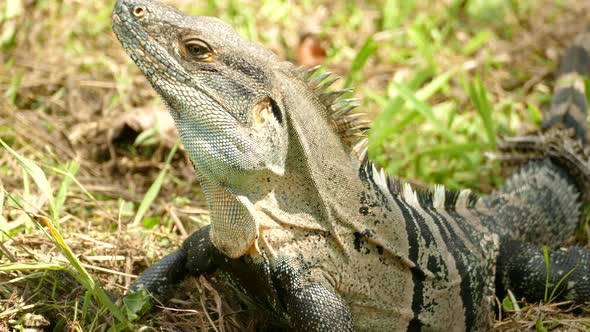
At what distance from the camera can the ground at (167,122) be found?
11.7 feet

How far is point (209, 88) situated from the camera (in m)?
3.10

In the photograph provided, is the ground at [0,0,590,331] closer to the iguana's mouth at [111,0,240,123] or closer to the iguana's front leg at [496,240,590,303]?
the iguana's front leg at [496,240,590,303]

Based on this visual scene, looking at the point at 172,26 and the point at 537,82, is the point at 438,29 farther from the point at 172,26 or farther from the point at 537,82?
the point at 172,26

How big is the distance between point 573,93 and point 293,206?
308 centimetres

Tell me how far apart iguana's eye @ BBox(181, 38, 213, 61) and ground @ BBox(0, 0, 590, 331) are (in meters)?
0.86

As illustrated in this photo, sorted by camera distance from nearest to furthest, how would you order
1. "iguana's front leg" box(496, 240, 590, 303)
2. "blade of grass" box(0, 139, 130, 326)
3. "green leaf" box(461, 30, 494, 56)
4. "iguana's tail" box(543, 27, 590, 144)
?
"blade of grass" box(0, 139, 130, 326) < "iguana's front leg" box(496, 240, 590, 303) < "iguana's tail" box(543, 27, 590, 144) < "green leaf" box(461, 30, 494, 56)

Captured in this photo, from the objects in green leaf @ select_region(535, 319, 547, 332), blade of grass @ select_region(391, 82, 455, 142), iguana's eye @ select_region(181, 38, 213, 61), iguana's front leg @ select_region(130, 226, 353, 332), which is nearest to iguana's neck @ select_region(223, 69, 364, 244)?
iguana's front leg @ select_region(130, 226, 353, 332)

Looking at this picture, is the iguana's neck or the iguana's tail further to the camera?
the iguana's tail

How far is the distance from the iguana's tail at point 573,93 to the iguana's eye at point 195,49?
2.75 meters

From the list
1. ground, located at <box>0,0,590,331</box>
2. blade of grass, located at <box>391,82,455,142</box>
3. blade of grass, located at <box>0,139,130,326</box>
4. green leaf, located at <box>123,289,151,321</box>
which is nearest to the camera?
blade of grass, located at <box>0,139,130,326</box>

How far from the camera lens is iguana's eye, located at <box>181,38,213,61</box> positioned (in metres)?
3.13

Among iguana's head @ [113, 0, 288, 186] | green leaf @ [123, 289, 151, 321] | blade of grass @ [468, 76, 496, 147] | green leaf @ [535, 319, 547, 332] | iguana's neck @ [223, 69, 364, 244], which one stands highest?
iguana's head @ [113, 0, 288, 186]

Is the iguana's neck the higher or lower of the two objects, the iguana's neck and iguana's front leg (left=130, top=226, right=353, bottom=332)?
the higher

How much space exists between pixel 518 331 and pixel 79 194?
269 cm
